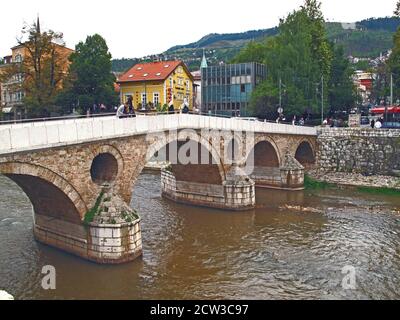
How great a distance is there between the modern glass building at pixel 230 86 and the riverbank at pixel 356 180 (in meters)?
17.5

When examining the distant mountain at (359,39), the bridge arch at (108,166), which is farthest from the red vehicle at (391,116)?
the distant mountain at (359,39)

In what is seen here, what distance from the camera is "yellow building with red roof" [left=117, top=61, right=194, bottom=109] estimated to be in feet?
154

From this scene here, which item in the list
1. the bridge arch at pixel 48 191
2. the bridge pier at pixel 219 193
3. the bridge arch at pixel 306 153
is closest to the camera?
the bridge arch at pixel 48 191

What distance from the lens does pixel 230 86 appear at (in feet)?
173

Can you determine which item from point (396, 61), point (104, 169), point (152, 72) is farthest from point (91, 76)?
point (396, 61)

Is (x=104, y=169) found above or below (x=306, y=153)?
above

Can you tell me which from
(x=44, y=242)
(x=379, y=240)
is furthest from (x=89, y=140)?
(x=379, y=240)

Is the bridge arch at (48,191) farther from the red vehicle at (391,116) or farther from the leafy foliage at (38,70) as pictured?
the red vehicle at (391,116)

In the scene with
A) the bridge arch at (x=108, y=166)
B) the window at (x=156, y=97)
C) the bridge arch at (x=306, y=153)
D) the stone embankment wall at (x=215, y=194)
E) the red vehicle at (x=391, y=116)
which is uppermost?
the window at (x=156, y=97)

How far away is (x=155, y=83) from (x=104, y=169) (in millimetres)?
31969

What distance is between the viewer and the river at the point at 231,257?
13.3 metres

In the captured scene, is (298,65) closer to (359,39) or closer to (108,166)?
(108,166)
